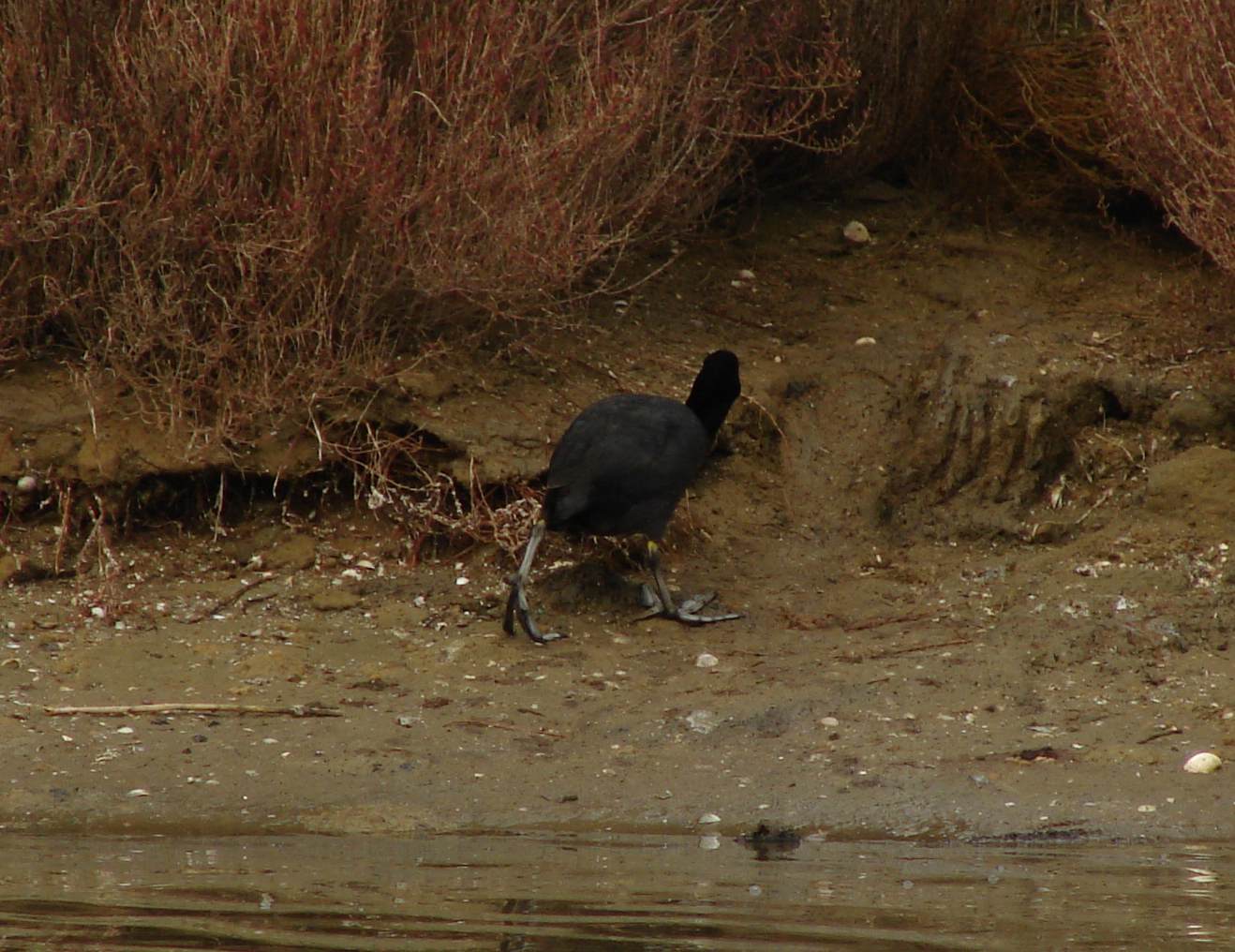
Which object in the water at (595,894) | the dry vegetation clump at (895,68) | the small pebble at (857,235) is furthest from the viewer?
the small pebble at (857,235)

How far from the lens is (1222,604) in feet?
24.2

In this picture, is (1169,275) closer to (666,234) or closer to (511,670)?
(666,234)

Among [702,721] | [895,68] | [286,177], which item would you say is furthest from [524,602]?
[895,68]

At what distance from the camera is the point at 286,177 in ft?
25.0

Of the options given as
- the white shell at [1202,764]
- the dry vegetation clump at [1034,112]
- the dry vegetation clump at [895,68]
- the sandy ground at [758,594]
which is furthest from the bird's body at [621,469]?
the dry vegetation clump at [1034,112]

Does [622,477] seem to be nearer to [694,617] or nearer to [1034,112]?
[694,617]

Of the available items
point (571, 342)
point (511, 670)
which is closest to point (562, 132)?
point (571, 342)

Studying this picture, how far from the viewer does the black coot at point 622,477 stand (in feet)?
24.0

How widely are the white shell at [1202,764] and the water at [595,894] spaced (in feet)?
1.83

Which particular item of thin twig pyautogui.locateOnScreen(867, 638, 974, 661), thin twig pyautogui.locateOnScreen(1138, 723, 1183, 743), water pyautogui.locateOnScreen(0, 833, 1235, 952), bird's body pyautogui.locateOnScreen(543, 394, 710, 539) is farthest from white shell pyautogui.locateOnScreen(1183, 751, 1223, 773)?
bird's body pyautogui.locateOnScreen(543, 394, 710, 539)

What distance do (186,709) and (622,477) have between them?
1.77 metres

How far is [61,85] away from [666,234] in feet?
9.70

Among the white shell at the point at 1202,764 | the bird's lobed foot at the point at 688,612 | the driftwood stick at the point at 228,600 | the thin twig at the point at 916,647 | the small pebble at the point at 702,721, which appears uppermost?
the white shell at the point at 1202,764

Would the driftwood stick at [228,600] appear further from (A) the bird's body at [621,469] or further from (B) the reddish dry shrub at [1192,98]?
(B) the reddish dry shrub at [1192,98]
